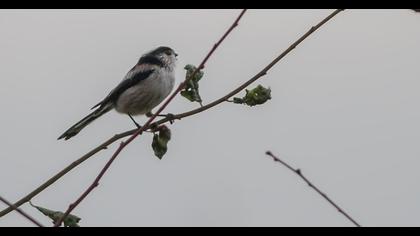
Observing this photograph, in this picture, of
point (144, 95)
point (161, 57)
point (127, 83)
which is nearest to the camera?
point (144, 95)

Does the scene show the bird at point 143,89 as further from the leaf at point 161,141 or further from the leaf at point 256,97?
Answer: the leaf at point 256,97

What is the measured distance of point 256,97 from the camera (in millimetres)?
3398

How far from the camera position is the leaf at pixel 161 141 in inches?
145

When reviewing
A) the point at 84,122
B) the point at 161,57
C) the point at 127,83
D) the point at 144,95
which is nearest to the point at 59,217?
the point at 84,122

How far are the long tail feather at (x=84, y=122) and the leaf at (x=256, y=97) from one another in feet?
8.15

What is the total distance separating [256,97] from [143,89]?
423 cm

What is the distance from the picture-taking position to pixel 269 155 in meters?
2.06

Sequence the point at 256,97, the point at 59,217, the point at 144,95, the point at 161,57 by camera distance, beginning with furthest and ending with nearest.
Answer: the point at 161,57
the point at 144,95
the point at 256,97
the point at 59,217

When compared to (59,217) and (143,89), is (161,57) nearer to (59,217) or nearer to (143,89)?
(143,89)

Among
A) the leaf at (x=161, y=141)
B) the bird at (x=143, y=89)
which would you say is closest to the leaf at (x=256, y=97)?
the leaf at (x=161, y=141)
